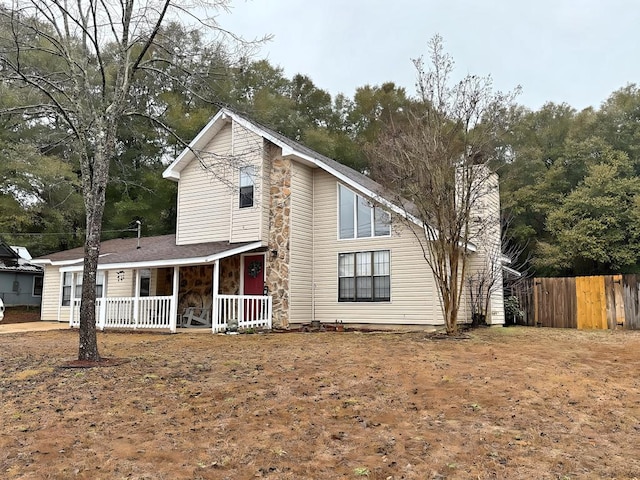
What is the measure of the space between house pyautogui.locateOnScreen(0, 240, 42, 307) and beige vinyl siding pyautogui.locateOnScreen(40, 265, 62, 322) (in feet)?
16.6

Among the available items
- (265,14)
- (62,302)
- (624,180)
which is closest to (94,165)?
(265,14)

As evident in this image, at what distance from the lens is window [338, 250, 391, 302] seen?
1324 centimetres

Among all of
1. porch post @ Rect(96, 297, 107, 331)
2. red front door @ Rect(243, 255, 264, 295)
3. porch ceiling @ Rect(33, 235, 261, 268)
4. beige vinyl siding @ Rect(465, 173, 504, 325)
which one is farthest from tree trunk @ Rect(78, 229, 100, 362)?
beige vinyl siding @ Rect(465, 173, 504, 325)

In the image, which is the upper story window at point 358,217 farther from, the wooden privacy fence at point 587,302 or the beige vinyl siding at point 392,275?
the wooden privacy fence at point 587,302

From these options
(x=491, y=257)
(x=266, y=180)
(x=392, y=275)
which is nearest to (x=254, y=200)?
(x=266, y=180)

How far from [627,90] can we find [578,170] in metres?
5.27

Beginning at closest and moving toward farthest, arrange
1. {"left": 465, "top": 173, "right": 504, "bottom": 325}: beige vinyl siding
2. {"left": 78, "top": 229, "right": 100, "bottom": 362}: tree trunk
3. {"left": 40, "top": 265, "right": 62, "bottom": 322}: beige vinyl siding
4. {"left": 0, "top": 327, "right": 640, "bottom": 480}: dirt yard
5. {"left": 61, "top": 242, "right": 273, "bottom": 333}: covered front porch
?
{"left": 0, "top": 327, "right": 640, "bottom": 480}: dirt yard
{"left": 78, "top": 229, "right": 100, "bottom": 362}: tree trunk
{"left": 61, "top": 242, "right": 273, "bottom": 333}: covered front porch
{"left": 465, "top": 173, "right": 504, "bottom": 325}: beige vinyl siding
{"left": 40, "top": 265, "right": 62, "bottom": 322}: beige vinyl siding

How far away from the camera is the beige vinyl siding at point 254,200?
46.2 ft

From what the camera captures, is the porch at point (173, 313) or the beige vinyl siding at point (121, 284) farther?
the beige vinyl siding at point (121, 284)

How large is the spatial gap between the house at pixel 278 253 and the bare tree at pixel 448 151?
1.75 meters

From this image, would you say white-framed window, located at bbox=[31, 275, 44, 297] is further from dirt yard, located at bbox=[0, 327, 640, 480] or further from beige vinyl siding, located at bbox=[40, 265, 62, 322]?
dirt yard, located at bbox=[0, 327, 640, 480]

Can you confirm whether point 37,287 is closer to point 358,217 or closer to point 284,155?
point 284,155

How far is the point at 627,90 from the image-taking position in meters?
26.2

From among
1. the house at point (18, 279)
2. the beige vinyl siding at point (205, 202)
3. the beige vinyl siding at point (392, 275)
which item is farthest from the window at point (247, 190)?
the house at point (18, 279)
